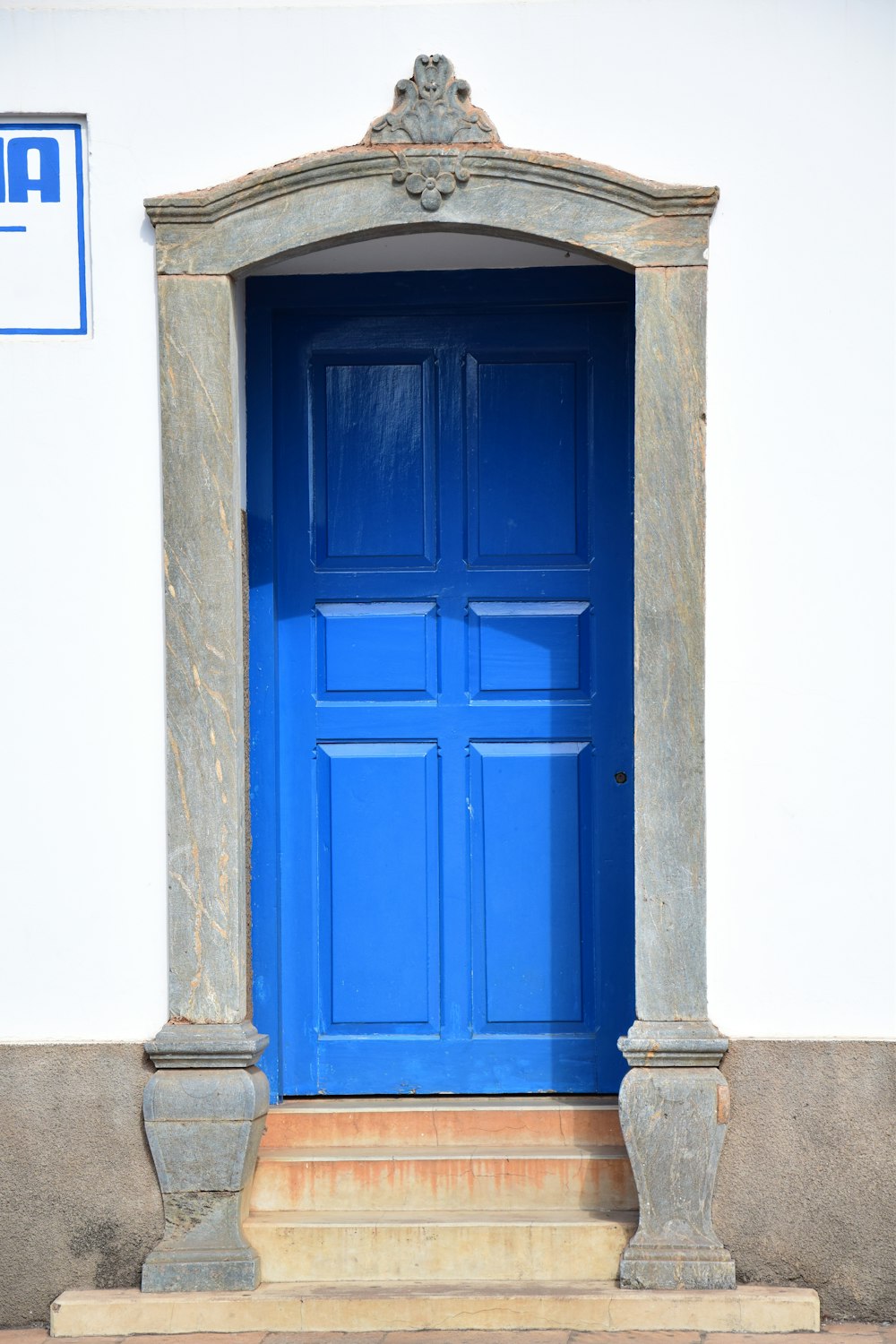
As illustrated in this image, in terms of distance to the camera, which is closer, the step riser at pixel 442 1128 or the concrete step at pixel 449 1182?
the concrete step at pixel 449 1182

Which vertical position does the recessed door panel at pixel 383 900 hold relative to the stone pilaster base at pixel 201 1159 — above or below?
above

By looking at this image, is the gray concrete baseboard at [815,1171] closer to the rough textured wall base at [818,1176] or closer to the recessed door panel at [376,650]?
the rough textured wall base at [818,1176]

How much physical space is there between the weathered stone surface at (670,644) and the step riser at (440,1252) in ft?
2.21

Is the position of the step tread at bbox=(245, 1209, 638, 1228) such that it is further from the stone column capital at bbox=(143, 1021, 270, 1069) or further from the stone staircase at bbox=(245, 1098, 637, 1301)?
the stone column capital at bbox=(143, 1021, 270, 1069)

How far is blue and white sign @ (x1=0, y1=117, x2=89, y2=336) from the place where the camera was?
446 cm

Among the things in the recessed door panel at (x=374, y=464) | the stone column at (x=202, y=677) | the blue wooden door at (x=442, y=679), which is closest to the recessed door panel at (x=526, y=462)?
the blue wooden door at (x=442, y=679)

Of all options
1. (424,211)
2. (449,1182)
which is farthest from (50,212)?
(449,1182)

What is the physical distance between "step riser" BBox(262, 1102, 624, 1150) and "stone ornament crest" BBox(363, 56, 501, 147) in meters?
2.72

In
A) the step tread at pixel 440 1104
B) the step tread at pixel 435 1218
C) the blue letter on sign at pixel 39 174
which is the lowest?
the step tread at pixel 435 1218

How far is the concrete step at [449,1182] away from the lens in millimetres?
4488

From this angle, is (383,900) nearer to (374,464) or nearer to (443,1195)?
(443,1195)

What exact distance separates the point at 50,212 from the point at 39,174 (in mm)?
118

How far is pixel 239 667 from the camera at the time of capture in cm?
451

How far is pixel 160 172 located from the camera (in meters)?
4.45
